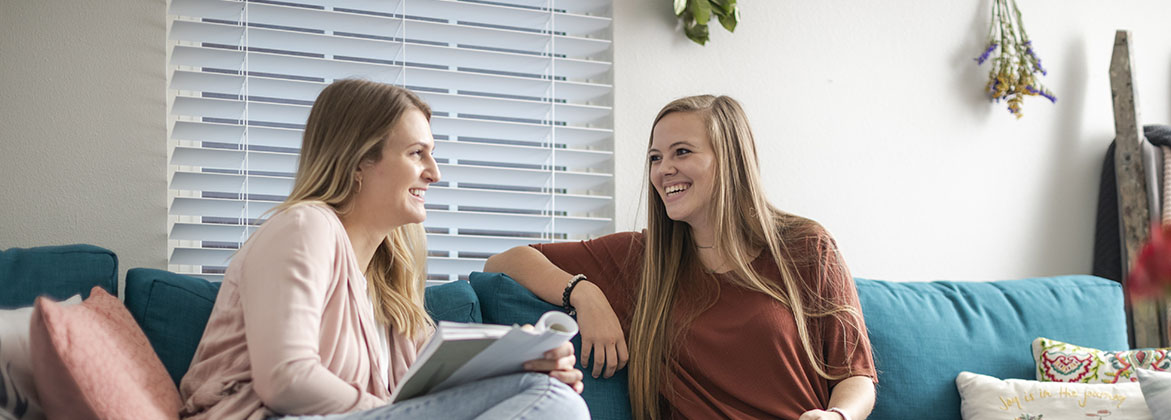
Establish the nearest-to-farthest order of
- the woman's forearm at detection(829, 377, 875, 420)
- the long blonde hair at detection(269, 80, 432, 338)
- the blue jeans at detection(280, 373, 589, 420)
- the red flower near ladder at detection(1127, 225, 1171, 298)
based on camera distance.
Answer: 1. the red flower near ladder at detection(1127, 225, 1171, 298)
2. the blue jeans at detection(280, 373, 589, 420)
3. the long blonde hair at detection(269, 80, 432, 338)
4. the woman's forearm at detection(829, 377, 875, 420)

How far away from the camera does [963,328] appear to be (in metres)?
2.16

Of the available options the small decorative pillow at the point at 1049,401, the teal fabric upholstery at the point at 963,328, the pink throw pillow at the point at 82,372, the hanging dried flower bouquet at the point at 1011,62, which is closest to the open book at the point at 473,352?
the pink throw pillow at the point at 82,372

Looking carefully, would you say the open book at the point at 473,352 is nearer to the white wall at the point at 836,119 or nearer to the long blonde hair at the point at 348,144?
the long blonde hair at the point at 348,144

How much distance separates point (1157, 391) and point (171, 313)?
1934mm

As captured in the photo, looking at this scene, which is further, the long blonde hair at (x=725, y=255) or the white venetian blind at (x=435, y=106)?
the white venetian blind at (x=435, y=106)

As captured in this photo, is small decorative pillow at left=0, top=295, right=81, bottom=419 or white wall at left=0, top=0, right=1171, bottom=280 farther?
white wall at left=0, top=0, right=1171, bottom=280

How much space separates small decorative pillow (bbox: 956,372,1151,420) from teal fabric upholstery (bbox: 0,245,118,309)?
1.78m

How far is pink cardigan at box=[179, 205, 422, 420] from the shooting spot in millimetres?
1270

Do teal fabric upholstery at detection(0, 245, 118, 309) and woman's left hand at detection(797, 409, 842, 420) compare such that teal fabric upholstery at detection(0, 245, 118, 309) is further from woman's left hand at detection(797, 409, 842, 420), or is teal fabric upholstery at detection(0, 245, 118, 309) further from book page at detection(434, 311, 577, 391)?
woman's left hand at detection(797, 409, 842, 420)

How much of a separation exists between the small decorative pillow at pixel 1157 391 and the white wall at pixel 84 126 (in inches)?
83.5

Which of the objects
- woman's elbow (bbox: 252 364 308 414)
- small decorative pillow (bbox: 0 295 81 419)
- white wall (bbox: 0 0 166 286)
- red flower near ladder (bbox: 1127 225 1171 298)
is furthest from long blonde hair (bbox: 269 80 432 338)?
red flower near ladder (bbox: 1127 225 1171 298)

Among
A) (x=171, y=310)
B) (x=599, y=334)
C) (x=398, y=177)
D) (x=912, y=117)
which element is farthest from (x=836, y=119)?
(x=171, y=310)

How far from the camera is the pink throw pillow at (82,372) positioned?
3.72ft

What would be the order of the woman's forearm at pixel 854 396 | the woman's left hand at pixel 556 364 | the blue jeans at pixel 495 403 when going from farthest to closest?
the woman's forearm at pixel 854 396 < the woman's left hand at pixel 556 364 < the blue jeans at pixel 495 403
